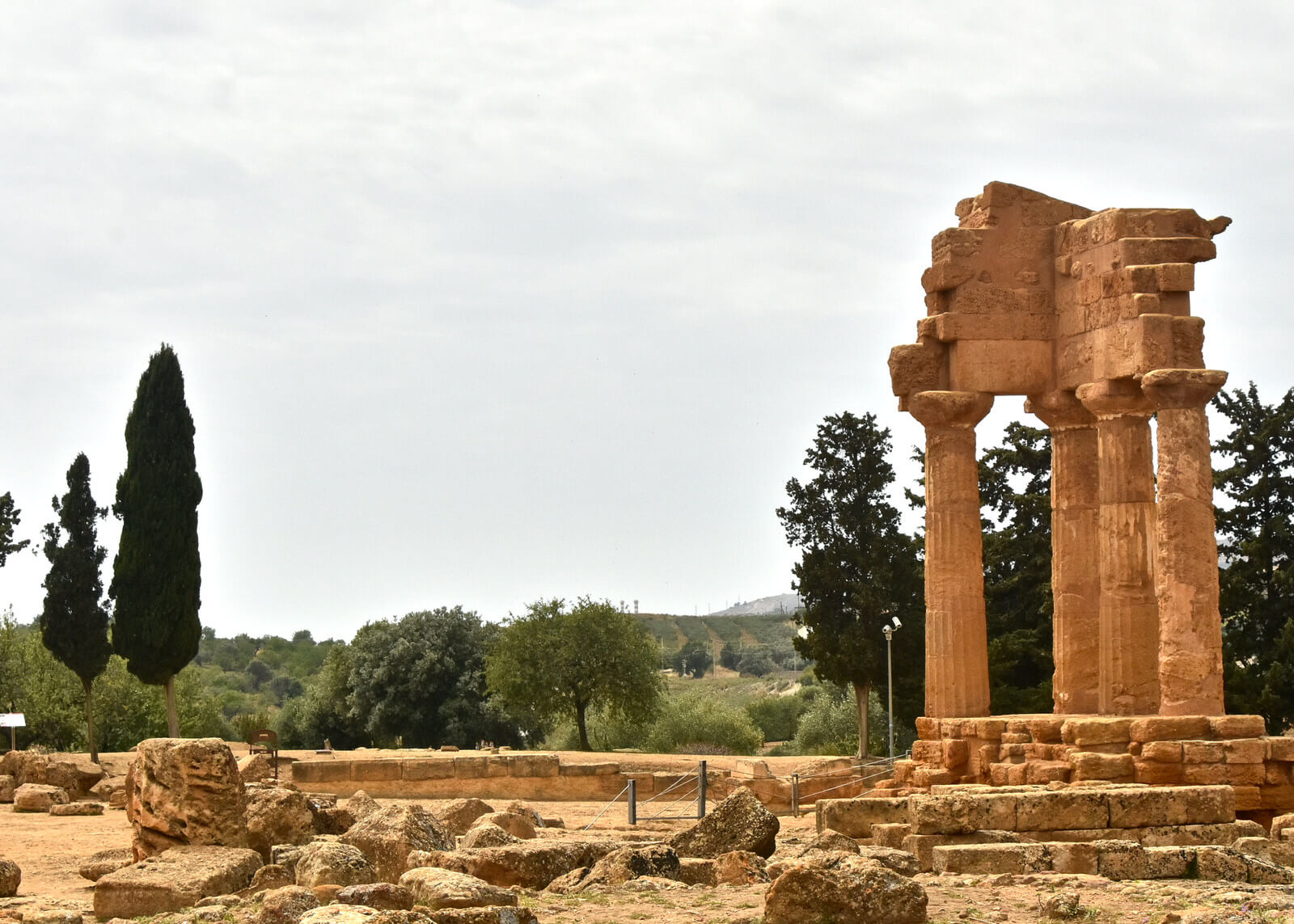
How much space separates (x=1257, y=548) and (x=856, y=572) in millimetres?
10215

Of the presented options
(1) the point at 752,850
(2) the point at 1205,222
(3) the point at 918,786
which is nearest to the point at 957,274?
(2) the point at 1205,222

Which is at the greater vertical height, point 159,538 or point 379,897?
point 159,538

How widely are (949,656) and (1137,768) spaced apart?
3477mm

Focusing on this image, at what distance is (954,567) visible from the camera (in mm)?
21547

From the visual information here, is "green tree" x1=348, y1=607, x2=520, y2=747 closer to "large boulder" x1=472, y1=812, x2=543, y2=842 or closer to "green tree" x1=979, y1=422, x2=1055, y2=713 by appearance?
"green tree" x1=979, y1=422, x2=1055, y2=713

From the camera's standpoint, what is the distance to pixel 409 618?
51969mm

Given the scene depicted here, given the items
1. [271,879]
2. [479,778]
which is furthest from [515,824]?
[479,778]

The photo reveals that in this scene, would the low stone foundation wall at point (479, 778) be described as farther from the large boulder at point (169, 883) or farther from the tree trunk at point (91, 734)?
the large boulder at point (169, 883)

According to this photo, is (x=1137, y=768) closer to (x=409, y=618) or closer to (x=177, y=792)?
(x=177, y=792)

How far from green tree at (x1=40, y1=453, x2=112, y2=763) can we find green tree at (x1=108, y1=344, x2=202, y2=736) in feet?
1.50

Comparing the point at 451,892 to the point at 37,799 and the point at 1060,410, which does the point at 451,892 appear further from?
the point at 37,799

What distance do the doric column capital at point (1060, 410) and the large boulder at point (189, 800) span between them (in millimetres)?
11712

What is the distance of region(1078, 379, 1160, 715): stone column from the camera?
20656 mm

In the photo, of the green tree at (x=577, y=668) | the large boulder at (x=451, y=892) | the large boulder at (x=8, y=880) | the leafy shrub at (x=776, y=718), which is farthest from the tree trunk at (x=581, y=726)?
the large boulder at (x=451, y=892)
